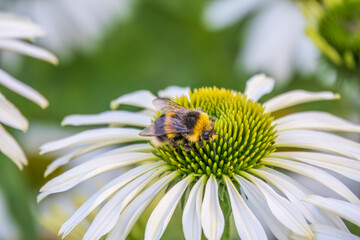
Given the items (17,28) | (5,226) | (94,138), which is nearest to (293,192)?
(94,138)

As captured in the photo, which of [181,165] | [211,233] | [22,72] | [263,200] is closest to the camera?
[211,233]

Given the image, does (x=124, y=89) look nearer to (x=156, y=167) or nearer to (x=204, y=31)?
(x=204, y=31)

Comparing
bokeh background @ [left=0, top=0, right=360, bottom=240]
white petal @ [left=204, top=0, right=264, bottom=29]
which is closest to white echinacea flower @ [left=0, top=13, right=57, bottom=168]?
bokeh background @ [left=0, top=0, right=360, bottom=240]

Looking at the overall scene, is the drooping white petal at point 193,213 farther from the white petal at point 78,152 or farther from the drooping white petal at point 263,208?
the white petal at point 78,152

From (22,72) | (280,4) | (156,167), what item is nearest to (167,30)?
(280,4)

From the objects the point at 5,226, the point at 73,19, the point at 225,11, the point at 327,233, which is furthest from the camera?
the point at 225,11

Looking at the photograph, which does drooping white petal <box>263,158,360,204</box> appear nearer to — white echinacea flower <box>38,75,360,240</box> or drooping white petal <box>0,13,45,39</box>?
white echinacea flower <box>38,75,360,240</box>

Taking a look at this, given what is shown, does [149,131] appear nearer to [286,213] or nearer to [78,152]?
[78,152]
